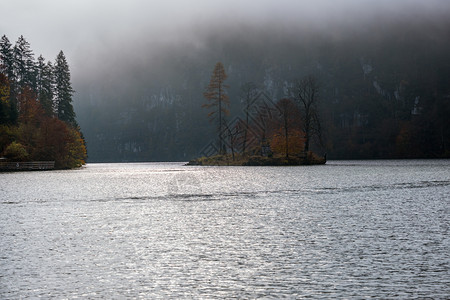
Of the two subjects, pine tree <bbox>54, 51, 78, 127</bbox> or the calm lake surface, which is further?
pine tree <bbox>54, 51, 78, 127</bbox>

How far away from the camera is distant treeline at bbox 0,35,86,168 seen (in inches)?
3255

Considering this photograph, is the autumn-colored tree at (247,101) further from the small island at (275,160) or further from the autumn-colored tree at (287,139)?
the autumn-colored tree at (287,139)

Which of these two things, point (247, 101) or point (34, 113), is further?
point (247, 101)

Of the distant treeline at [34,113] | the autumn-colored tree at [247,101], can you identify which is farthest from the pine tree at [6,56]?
the autumn-colored tree at [247,101]

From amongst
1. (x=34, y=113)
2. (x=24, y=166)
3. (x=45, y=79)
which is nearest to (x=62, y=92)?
(x=45, y=79)

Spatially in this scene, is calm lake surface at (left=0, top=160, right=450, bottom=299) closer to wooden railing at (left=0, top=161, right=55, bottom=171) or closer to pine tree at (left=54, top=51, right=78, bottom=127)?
wooden railing at (left=0, top=161, right=55, bottom=171)

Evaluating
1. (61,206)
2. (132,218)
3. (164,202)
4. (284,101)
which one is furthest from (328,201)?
(284,101)

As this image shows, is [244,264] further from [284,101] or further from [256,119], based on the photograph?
[256,119]

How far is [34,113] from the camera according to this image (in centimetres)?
9231

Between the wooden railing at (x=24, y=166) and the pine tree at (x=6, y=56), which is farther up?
the pine tree at (x=6, y=56)

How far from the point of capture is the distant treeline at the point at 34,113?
8268 cm

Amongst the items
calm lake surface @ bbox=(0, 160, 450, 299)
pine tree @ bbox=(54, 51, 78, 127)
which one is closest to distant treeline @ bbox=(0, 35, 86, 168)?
pine tree @ bbox=(54, 51, 78, 127)

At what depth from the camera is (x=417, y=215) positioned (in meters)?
17.7

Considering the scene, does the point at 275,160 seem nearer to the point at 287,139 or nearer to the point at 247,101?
the point at 287,139
